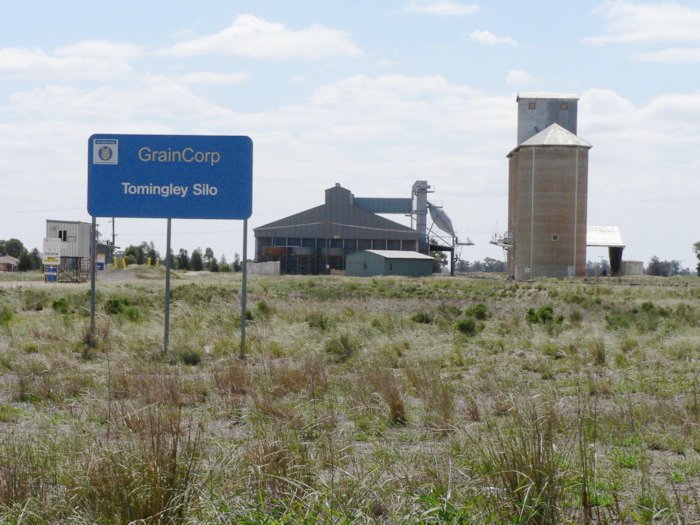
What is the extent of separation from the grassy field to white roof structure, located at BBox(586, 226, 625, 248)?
2739 inches

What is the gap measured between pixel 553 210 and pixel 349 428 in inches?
2870

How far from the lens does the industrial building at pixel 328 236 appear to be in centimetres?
9769

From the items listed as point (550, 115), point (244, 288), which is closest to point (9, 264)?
point (550, 115)

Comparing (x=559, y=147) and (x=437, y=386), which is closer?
(x=437, y=386)

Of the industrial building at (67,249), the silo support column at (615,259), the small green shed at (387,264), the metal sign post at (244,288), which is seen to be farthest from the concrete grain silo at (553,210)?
the metal sign post at (244,288)

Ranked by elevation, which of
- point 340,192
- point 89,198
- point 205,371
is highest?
point 340,192

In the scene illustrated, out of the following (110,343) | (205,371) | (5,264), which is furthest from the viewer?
(5,264)

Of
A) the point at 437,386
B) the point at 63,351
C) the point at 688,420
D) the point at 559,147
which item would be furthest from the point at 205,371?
the point at 559,147

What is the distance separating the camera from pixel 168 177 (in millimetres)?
17328

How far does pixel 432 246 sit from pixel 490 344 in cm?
8808

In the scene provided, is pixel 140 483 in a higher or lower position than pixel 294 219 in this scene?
lower

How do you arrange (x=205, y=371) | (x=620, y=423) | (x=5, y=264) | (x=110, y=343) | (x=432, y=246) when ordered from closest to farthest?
1. (x=620, y=423)
2. (x=205, y=371)
3. (x=110, y=343)
4. (x=432, y=246)
5. (x=5, y=264)

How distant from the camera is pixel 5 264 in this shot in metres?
118

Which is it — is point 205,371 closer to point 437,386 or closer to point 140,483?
point 437,386
